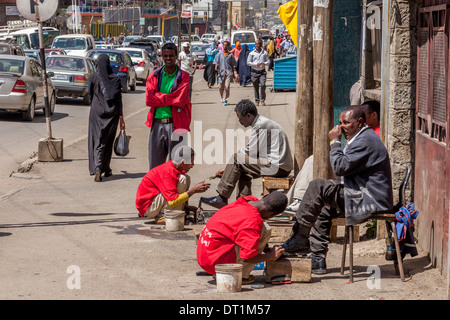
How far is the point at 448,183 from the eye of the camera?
6.11m

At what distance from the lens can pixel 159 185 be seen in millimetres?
8641

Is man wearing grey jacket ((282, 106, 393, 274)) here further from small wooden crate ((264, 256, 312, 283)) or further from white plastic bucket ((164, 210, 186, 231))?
white plastic bucket ((164, 210, 186, 231))

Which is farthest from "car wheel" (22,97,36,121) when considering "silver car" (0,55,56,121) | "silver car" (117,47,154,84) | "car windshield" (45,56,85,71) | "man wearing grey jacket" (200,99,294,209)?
"silver car" (117,47,154,84)

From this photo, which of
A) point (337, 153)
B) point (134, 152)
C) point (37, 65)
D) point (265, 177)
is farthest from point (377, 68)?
point (37, 65)

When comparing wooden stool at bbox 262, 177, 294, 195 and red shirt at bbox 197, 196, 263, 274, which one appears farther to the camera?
wooden stool at bbox 262, 177, 294, 195

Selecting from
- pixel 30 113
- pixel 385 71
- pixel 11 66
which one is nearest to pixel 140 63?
pixel 11 66

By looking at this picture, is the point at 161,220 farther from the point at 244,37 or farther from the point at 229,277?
the point at 244,37

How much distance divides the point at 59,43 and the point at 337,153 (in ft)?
108

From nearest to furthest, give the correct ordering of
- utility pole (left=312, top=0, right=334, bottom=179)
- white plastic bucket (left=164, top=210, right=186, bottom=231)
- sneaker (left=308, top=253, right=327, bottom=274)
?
sneaker (left=308, top=253, right=327, bottom=274)
utility pole (left=312, top=0, right=334, bottom=179)
white plastic bucket (left=164, top=210, right=186, bottom=231)

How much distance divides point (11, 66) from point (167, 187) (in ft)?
42.1

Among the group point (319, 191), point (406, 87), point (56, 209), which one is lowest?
point (56, 209)

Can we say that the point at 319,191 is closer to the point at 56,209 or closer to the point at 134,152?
the point at 56,209

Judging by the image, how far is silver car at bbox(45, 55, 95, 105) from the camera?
24.2 metres

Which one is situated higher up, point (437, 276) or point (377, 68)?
point (377, 68)
